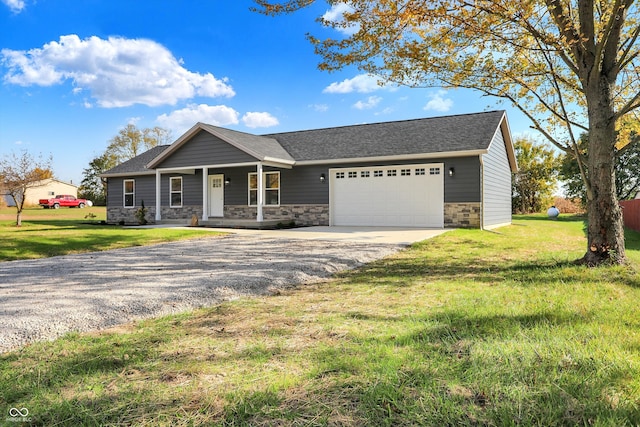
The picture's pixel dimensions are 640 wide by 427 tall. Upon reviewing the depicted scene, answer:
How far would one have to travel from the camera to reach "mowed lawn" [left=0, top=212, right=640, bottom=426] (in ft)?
5.98

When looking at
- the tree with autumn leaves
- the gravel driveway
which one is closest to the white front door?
the gravel driveway

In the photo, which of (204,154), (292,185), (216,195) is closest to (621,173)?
(292,185)

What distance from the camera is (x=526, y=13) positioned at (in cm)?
580

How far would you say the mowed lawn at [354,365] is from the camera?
71.8 inches

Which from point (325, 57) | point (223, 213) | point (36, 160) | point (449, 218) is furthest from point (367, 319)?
point (36, 160)

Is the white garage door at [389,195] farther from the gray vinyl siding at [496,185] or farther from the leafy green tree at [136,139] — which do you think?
the leafy green tree at [136,139]

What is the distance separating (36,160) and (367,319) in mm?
19951

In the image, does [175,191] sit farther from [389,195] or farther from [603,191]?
[603,191]

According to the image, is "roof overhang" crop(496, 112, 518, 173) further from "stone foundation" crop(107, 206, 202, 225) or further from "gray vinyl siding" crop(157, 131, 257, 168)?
"stone foundation" crop(107, 206, 202, 225)

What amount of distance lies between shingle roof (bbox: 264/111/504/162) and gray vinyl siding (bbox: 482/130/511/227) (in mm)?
907

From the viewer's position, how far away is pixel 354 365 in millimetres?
2342

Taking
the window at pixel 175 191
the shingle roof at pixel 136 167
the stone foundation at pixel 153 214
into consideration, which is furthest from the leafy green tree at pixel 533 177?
the shingle roof at pixel 136 167

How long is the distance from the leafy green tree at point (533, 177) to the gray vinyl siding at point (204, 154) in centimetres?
2168

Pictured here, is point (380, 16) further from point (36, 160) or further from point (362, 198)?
point (36, 160)
